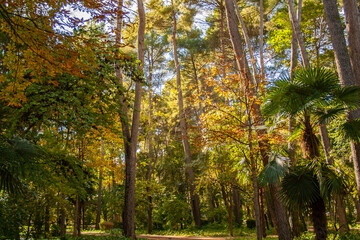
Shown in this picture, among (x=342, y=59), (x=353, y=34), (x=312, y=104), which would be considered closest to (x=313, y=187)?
(x=312, y=104)

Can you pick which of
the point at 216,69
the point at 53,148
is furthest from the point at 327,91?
the point at 53,148

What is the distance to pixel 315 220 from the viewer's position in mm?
5293

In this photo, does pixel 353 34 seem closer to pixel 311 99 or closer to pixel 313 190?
pixel 311 99

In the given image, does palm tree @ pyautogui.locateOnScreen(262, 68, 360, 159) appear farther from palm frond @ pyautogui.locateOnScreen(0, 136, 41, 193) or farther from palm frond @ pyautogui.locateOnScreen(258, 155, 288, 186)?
palm frond @ pyautogui.locateOnScreen(0, 136, 41, 193)

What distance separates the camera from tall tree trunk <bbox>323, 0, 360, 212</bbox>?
5.52 m

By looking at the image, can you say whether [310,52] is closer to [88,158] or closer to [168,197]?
[168,197]

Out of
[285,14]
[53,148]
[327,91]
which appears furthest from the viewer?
[285,14]

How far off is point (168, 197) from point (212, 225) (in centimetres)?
380

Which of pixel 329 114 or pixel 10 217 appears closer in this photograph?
pixel 329 114

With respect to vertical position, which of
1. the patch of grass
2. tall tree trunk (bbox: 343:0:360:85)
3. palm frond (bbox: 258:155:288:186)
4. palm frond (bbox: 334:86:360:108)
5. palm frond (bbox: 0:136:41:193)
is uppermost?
tall tree trunk (bbox: 343:0:360:85)

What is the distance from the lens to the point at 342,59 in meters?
5.92

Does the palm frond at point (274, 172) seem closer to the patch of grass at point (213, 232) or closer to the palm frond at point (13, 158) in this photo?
the palm frond at point (13, 158)

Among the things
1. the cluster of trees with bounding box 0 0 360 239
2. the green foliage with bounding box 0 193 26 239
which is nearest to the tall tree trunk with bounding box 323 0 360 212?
the cluster of trees with bounding box 0 0 360 239

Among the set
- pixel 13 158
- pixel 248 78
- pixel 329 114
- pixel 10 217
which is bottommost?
pixel 10 217
